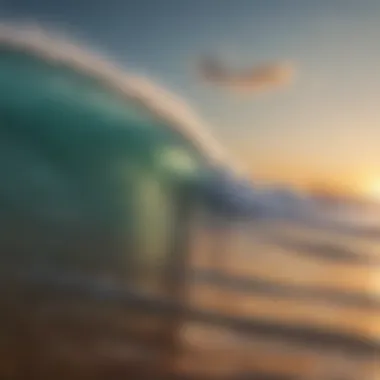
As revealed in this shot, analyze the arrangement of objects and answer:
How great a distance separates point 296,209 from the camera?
0.98 meters

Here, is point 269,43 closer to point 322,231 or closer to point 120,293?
point 322,231

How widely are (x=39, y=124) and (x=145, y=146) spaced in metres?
0.16

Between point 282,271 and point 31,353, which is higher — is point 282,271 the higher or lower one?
the higher one

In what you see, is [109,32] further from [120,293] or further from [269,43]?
[120,293]

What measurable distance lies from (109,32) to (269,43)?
0.76ft

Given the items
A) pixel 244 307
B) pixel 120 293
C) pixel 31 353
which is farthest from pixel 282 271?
pixel 31 353

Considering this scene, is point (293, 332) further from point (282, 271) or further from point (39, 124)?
point (39, 124)

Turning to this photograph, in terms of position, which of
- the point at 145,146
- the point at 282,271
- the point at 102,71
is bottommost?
the point at 282,271

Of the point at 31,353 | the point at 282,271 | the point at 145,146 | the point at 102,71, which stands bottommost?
the point at 31,353

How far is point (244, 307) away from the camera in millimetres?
966

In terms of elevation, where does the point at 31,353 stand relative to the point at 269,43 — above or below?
below

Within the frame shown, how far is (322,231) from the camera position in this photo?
3.22ft

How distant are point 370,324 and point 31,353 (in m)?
0.47

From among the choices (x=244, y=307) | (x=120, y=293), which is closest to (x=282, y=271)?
(x=244, y=307)
